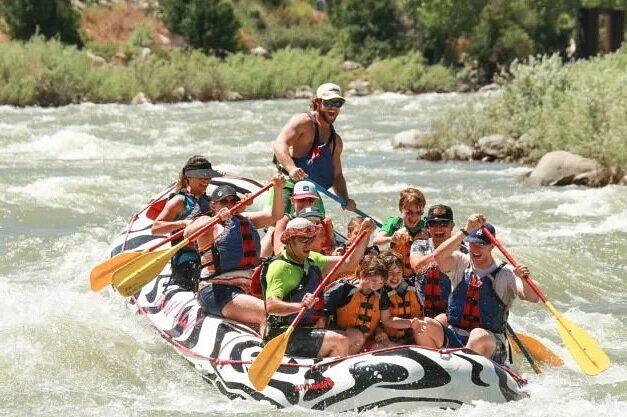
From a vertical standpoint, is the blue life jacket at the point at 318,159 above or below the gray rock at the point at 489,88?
above

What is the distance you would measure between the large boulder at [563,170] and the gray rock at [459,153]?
2414mm

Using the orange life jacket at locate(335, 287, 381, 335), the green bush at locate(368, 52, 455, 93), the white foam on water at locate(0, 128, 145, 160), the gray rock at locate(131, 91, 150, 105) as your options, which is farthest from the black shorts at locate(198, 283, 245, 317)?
the green bush at locate(368, 52, 455, 93)

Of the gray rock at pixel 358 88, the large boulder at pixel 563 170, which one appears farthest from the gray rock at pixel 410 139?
the gray rock at pixel 358 88

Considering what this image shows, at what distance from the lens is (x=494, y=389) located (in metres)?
5.97

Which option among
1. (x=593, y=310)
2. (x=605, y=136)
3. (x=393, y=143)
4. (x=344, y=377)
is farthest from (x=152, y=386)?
(x=393, y=143)

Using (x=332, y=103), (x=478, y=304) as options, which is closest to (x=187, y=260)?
(x=332, y=103)

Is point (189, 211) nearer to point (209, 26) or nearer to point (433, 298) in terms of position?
point (433, 298)

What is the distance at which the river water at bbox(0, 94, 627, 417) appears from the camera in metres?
6.66

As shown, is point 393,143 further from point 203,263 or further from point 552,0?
point 552,0

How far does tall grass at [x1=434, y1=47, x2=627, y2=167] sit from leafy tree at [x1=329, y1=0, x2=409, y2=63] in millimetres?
24184

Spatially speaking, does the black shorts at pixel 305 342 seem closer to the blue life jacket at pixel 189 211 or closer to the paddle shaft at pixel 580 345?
the paddle shaft at pixel 580 345

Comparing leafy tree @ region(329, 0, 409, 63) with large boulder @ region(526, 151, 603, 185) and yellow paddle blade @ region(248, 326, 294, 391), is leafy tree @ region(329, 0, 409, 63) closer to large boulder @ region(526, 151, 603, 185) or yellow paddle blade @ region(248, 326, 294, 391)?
large boulder @ region(526, 151, 603, 185)

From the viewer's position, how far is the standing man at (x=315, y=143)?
25.3ft

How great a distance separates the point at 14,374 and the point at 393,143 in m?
13.6
